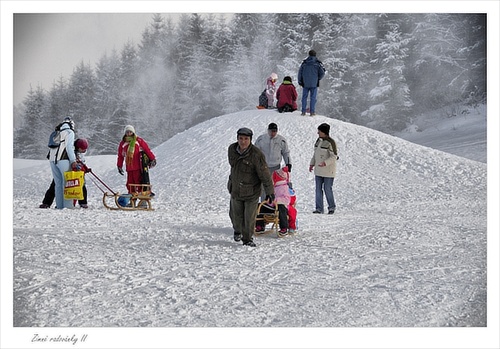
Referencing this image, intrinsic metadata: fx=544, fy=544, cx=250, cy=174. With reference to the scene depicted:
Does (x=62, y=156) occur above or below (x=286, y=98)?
below

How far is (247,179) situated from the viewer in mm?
6512

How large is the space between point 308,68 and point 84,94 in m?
22.8

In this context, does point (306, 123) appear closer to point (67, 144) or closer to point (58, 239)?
point (67, 144)

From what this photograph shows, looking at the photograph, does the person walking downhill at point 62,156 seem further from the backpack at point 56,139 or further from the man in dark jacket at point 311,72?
the man in dark jacket at point 311,72

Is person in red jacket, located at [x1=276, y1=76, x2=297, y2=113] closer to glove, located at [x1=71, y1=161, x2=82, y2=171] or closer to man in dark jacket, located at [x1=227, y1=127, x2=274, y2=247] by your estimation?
glove, located at [x1=71, y1=161, x2=82, y2=171]

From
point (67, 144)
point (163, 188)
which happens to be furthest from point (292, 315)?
point (163, 188)

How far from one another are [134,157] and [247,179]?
4358mm

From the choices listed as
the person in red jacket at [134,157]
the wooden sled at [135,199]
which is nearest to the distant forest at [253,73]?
the person in red jacket at [134,157]

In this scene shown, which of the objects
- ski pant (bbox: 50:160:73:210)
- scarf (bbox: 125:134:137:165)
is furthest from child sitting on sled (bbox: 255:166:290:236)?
ski pant (bbox: 50:160:73:210)

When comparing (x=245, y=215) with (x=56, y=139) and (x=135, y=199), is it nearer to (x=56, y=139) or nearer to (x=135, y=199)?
(x=135, y=199)

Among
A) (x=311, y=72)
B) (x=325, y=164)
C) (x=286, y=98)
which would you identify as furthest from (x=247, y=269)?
(x=286, y=98)

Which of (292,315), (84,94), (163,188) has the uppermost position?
(84,94)

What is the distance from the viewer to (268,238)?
289 inches

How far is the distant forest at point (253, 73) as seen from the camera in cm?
2830
